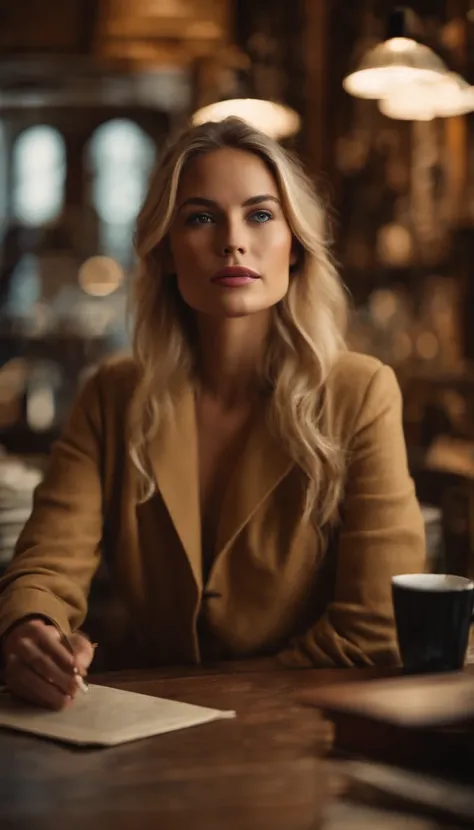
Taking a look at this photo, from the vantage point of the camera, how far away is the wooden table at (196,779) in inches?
38.6

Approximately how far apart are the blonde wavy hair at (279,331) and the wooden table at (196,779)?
0.52m

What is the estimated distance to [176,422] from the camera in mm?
1874

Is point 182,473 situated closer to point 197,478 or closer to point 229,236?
point 197,478

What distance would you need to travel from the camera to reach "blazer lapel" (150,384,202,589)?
1783mm

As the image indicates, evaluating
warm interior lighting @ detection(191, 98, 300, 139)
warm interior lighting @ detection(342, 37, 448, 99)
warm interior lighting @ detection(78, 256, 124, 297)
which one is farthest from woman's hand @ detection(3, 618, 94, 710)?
warm interior lighting @ detection(78, 256, 124, 297)

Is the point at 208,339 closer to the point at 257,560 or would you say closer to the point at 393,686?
the point at 257,560

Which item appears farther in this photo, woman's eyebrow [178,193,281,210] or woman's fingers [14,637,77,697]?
woman's eyebrow [178,193,281,210]

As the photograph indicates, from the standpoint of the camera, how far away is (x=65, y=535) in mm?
1752

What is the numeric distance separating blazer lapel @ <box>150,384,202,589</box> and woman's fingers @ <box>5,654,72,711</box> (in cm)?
42

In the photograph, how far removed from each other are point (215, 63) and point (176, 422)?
483cm

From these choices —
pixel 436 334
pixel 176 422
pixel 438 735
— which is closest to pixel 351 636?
pixel 176 422

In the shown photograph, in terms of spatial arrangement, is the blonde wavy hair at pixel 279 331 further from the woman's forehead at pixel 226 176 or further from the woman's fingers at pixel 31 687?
the woman's fingers at pixel 31 687

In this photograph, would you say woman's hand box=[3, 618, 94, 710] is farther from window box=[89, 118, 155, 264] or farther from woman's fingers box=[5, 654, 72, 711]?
window box=[89, 118, 155, 264]

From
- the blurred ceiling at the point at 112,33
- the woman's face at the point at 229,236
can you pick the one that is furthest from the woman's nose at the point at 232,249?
the blurred ceiling at the point at 112,33
